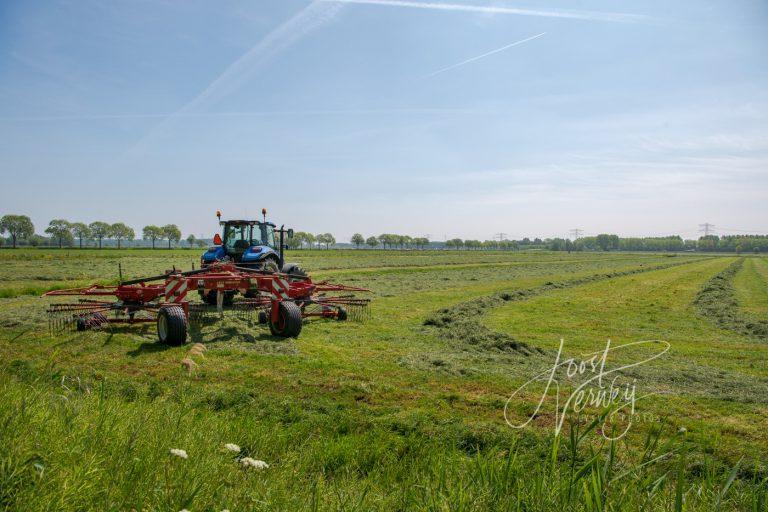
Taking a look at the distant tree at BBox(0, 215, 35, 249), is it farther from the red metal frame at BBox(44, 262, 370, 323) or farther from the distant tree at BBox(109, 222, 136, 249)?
the red metal frame at BBox(44, 262, 370, 323)

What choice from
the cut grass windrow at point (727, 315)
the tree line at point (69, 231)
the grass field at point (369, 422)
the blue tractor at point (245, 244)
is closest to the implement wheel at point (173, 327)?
the grass field at point (369, 422)

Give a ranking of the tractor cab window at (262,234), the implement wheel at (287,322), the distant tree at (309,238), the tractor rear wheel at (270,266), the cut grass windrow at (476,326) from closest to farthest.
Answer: the cut grass windrow at (476,326) < the implement wheel at (287,322) < the tractor rear wheel at (270,266) < the tractor cab window at (262,234) < the distant tree at (309,238)

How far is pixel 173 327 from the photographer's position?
8875 mm

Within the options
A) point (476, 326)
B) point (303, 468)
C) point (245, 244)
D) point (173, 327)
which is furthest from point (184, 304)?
point (303, 468)

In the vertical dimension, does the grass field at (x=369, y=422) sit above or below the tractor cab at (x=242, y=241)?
below

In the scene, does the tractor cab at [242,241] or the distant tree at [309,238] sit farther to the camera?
the distant tree at [309,238]

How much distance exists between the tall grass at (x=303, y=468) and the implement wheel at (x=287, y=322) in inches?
200

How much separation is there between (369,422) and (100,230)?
178m

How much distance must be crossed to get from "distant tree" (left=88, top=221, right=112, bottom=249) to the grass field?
166 metres

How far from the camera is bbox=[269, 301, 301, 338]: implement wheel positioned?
10.2 m

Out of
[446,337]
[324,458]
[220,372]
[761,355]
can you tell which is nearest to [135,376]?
[220,372]

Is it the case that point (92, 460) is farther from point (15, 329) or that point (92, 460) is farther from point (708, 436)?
point (15, 329)

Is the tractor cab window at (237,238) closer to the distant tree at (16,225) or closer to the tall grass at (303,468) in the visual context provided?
the tall grass at (303,468)

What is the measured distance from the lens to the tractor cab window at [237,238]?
1644 cm
